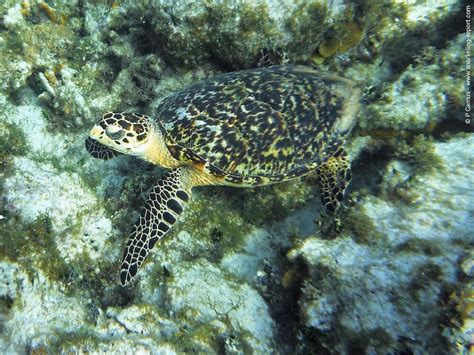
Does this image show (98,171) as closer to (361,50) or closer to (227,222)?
(227,222)

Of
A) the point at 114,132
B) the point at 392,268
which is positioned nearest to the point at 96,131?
the point at 114,132

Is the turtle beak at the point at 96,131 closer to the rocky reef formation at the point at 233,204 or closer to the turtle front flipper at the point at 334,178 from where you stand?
the rocky reef formation at the point at 233,204

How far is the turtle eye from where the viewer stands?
296 centimetres

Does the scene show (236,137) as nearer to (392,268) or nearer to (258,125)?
(258,125)

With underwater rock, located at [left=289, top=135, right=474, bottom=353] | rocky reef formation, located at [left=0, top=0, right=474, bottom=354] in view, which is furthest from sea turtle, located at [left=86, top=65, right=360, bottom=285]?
underwater rock, located at [left=289, top=135, right=474, bottom=353]

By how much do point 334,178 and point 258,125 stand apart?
107cm

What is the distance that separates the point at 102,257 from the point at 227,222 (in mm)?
1393

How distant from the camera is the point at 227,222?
3516 millimetres

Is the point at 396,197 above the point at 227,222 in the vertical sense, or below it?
above

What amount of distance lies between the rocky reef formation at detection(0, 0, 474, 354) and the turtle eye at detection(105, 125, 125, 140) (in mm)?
706

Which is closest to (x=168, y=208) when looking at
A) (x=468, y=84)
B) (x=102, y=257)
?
(x=102, y=257)

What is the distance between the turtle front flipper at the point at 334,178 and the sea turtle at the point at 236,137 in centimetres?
1

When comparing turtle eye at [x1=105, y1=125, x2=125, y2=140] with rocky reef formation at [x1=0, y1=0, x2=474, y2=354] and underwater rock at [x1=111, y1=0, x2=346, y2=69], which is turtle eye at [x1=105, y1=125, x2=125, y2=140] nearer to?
rocky reef formation at [x1=0, y1=0, x2=474, y2=354]

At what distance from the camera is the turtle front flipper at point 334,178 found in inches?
129
